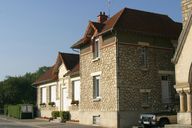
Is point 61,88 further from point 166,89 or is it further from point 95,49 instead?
point 166,89

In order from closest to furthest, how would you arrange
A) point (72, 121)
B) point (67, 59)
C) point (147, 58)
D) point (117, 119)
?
point (117, 119) < point (147, 58) < point (72, 121) < point (67, 59)

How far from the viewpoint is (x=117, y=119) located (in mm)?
26406

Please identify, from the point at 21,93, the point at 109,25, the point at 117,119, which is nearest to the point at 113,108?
the point at 117,119

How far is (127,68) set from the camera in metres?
27.4

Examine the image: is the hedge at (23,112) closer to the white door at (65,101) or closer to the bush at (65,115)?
the white door at (65,101)

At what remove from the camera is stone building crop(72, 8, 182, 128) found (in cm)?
2711

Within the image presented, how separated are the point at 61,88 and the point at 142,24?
13.3 metres

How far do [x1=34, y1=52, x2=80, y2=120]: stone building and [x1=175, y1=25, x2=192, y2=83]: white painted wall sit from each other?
16022mm

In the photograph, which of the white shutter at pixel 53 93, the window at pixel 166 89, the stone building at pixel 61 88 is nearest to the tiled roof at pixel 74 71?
the stone building at pixel 61 88

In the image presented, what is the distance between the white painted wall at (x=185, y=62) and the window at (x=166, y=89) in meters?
9.19

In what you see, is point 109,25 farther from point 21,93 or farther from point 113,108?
point 21,93

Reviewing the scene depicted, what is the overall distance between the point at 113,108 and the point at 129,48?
439 cm

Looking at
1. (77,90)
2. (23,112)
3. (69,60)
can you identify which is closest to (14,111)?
(23,112)

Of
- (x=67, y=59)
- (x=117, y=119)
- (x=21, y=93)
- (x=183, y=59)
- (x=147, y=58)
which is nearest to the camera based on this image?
(x=183, y=59)
